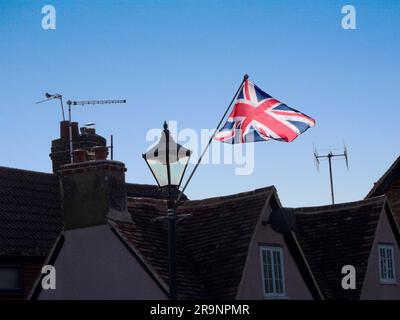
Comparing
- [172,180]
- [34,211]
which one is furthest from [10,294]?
[172,180]

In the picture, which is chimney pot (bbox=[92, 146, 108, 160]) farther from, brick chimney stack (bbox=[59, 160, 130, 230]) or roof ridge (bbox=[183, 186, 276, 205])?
roof ridge (bbox=[183, 186, 276, 205])

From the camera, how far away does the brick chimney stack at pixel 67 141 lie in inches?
1399

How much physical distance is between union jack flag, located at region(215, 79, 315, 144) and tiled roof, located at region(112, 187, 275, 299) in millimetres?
5707

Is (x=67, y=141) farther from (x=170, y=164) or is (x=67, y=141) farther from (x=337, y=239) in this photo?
(x=170, y=164)

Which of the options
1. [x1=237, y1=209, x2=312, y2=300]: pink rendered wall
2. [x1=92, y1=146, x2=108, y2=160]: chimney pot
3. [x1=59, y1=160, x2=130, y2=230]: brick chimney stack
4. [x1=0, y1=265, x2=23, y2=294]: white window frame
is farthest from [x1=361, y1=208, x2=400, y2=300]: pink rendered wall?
[x1=0, y1=265, x2=23, y2=294]: white window frame

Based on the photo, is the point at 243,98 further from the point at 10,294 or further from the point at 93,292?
the point at 10,294

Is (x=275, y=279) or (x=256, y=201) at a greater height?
(x=256, y=201)

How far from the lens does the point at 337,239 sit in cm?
3117

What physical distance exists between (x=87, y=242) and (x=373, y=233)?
10335mm

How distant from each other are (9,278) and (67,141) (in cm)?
699

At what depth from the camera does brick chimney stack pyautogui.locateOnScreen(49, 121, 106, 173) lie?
35.5 m

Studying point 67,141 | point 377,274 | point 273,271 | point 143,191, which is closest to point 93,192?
point 273,271
